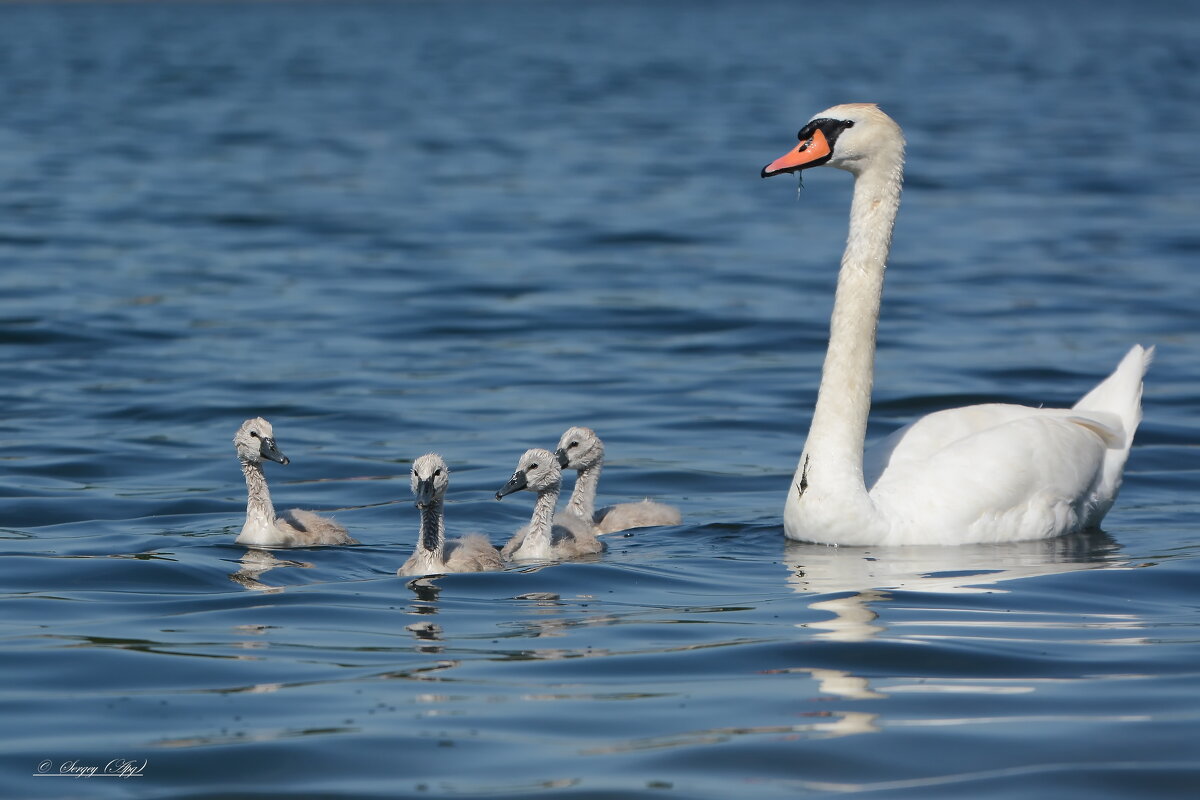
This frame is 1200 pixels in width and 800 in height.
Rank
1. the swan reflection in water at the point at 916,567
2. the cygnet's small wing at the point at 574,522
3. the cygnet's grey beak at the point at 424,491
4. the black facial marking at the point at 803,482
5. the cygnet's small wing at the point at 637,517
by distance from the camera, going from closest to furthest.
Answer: the swan reflection in water at the point at 916,567, the cygnet's grey beak at the point at 424,491, the black facial marking at the point at 803,482, the cygnet's small wing at the point at 574,522, the cygnet's small wing at the point at 637,517

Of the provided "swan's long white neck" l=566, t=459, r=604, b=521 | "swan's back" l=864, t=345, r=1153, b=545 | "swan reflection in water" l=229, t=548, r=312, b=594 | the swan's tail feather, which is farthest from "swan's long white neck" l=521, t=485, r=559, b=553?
the swan's tail feather

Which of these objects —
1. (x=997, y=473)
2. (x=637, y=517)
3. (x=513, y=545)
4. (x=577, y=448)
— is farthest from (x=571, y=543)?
(x=997, y=473)

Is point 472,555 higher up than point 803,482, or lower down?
lower down

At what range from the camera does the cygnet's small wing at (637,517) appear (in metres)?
10.8

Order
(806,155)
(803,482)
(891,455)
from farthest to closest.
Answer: (891,455), (803,482), (806,155)

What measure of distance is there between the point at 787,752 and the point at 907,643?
4.66 feet

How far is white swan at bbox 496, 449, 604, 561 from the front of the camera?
9820 mm

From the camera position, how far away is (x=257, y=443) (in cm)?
1052

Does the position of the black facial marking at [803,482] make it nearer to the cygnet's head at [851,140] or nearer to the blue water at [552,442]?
the blue water at [552,442]

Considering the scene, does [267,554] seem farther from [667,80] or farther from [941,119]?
[667,80]

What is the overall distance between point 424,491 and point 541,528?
0.86 m


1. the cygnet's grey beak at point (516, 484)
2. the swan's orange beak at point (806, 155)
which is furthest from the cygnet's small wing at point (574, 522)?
the swan's orange beak at point (806, 155)

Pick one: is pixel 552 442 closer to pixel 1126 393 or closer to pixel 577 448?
pixel 577 448

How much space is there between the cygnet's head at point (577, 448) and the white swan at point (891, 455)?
4.25 ft
